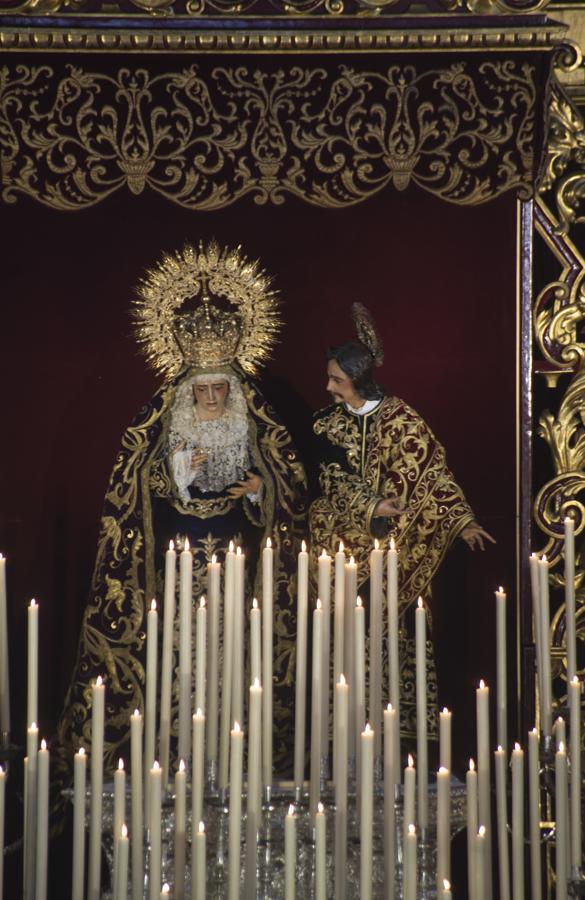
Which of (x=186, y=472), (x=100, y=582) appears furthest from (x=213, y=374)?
(x=100, y=582)

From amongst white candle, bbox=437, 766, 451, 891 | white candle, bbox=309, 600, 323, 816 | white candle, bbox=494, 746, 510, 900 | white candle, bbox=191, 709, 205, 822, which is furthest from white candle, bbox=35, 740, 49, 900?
white candle, bbox=494, 746, 510, 900

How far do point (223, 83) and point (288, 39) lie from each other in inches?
8.1

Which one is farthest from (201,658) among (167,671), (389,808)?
(389,808)

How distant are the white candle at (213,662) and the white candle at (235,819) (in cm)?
40

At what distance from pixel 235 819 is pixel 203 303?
1571 millimetres

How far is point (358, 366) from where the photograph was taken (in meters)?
3.84

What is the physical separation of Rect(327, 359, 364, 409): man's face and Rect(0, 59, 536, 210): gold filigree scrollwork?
42cm

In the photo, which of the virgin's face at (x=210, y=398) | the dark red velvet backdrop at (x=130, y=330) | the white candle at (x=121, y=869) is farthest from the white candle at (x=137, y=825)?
the virgin's face at (x=210, y=398)

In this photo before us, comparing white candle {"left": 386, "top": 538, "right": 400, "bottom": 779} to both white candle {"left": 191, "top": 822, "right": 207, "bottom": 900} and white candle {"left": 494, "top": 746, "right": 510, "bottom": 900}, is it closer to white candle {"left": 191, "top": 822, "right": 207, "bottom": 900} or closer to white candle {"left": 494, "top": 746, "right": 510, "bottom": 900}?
white candle {"left": 494, "top": 746, "right": 510, "bottom": 900}

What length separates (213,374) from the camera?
12.5 feet

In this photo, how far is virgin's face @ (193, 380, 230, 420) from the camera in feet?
12.5

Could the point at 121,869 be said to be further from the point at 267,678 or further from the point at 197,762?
the point at 267,678

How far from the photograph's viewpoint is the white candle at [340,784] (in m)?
2.72

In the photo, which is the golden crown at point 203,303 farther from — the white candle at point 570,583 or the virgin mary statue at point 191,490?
the white candle at point 570,583
